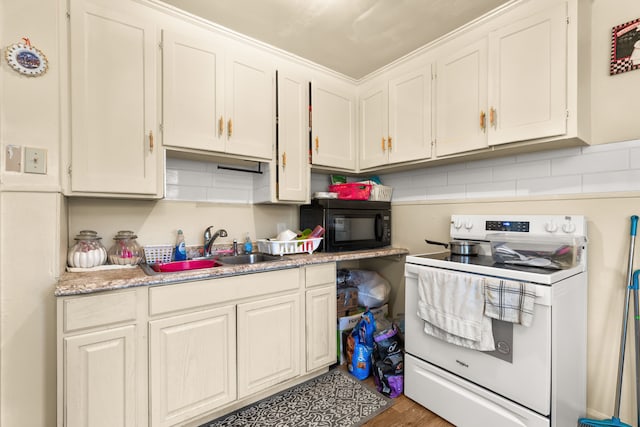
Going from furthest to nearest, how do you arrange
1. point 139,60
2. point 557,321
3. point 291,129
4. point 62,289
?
point 291,129, point 139,60, point 557,321, point 62,289

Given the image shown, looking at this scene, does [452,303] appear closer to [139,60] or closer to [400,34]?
[400,34]

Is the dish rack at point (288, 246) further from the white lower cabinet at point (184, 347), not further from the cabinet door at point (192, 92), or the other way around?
the cabinet door at point (192, 92)

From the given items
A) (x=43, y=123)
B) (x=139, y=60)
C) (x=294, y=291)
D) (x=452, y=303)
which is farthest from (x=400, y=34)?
(x=43, y=123)

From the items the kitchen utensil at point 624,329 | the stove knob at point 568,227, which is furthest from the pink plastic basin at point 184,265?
the kitchen utensil at point 624,329

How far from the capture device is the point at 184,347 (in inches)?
59.8

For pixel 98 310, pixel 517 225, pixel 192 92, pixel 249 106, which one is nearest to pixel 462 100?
pixel 517 225

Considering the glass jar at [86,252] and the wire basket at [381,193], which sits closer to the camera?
the glass jar at [86,252]

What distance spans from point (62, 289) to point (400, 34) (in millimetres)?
2424

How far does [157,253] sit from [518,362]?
2188mm

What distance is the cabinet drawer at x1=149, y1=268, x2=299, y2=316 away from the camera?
145 cm

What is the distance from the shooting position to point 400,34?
2.01m

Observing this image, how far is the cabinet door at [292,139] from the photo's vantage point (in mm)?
2197

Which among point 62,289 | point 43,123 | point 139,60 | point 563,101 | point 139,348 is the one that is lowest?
point 139,348

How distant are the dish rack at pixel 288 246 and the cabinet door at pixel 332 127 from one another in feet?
2.19
